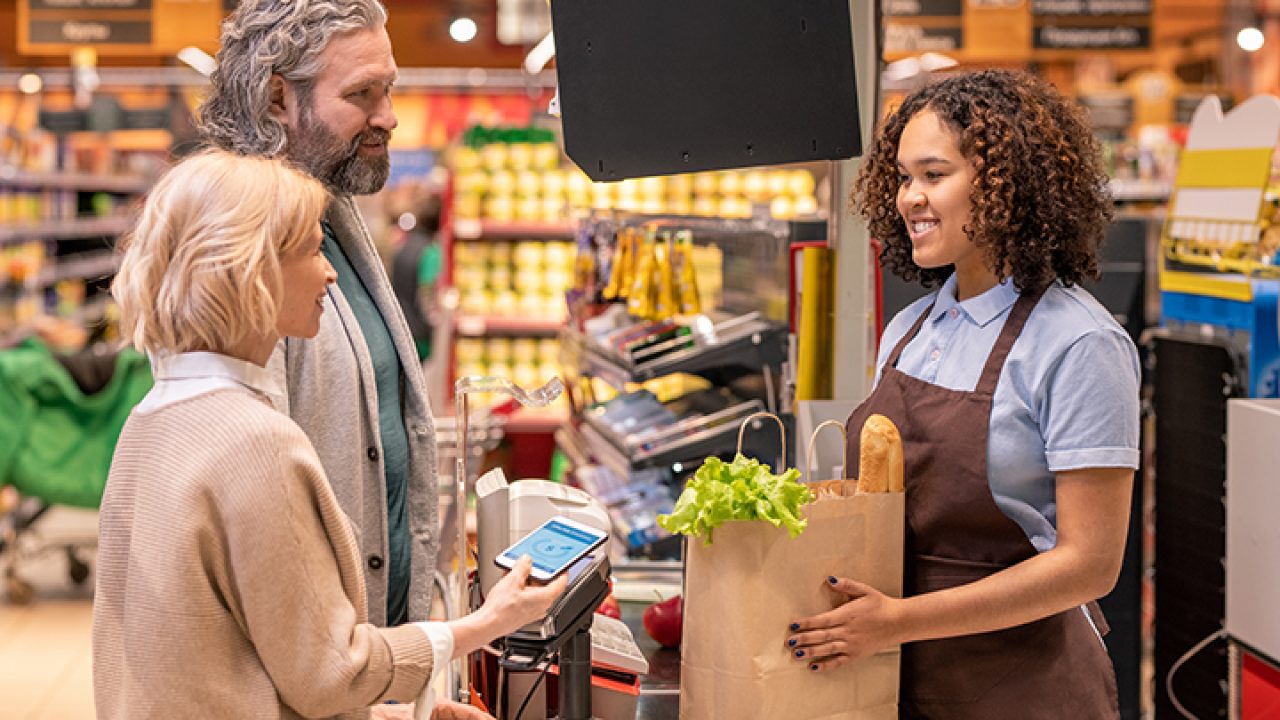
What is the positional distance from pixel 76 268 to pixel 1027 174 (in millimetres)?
10322

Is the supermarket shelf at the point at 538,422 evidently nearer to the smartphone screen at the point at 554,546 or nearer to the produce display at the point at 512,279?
the produce display at the point at 512,279

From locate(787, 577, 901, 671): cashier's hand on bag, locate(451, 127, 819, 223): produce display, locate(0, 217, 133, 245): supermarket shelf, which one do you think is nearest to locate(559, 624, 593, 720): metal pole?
locate(787, 577, 901, 671): cashier's hand on bag

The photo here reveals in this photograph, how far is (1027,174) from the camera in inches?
76.4

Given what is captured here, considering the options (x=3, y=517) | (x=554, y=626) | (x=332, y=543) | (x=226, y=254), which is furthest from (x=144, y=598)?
(x=3, y=517)

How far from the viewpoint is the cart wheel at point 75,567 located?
754 centimetres

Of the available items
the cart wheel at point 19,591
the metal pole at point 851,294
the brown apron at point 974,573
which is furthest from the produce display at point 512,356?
the brown apron at point 974,573

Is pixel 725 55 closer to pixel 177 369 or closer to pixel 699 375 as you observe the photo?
pixel 177 369

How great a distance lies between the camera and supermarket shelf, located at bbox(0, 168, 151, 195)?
29.4 feet

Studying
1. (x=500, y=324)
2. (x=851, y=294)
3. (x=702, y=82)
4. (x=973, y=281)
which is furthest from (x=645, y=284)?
(x=500, y=324)

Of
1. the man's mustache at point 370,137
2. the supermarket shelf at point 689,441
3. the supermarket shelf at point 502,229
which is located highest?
the man's mustache at point 370,137

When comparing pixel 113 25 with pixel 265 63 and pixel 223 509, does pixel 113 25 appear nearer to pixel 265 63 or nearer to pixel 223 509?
pixel 265 63

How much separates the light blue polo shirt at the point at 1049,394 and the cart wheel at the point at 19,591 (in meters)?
6.36

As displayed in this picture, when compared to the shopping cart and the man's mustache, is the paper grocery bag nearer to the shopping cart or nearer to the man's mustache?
the man's mustache

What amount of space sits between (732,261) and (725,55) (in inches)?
55.9
